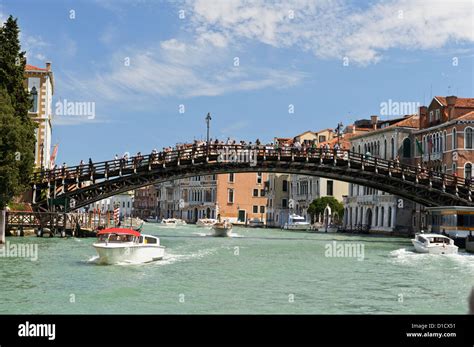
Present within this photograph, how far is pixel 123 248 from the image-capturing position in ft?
76.6

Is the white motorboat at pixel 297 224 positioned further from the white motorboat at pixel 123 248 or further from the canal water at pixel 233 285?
the white motorboat at pixel 123 248

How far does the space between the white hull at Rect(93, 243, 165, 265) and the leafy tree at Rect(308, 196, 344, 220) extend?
157ft

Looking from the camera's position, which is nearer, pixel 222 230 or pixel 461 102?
pixel 461 102

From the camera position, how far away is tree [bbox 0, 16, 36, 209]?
27.9m

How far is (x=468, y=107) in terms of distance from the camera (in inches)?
1969

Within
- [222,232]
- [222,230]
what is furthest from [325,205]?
[222,232]

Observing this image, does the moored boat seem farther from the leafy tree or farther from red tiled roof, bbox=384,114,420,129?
the leafy tree

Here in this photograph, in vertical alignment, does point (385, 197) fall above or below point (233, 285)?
above

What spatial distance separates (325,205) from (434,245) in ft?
128

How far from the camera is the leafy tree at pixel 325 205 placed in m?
71.2

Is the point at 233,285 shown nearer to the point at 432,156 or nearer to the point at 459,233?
the point at 459,233
